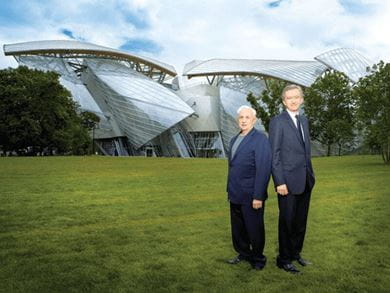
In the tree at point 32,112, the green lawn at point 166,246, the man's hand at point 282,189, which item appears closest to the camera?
the green lawn at point 166,246

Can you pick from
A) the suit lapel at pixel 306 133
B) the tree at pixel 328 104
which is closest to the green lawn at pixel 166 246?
the suit lapel at pixel 306 133

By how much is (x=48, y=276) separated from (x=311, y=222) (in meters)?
→ 4.64

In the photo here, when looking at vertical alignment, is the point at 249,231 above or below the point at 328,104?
below

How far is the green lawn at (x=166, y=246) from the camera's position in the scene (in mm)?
4312

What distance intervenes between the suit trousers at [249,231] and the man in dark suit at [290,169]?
23cm

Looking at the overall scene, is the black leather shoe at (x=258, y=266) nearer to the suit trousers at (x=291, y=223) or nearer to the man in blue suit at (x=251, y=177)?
the man in blue suit at (x=251, y=177)

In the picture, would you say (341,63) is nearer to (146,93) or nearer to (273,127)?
(146,93)

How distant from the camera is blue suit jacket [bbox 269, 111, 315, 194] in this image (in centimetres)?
464

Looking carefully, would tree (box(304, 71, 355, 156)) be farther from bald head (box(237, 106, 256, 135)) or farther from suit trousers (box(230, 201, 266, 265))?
bald head (box(237, 106, 256, 135))

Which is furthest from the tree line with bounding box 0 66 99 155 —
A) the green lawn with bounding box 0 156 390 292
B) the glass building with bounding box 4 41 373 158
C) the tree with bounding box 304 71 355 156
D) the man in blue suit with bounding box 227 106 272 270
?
the man in blue suit with bounding box 227 106 272 270

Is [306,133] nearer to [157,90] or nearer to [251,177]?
[251,177]

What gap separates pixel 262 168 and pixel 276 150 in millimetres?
257

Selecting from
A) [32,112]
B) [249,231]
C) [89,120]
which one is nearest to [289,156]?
[249,231]

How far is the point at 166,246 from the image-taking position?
576 centimetres
